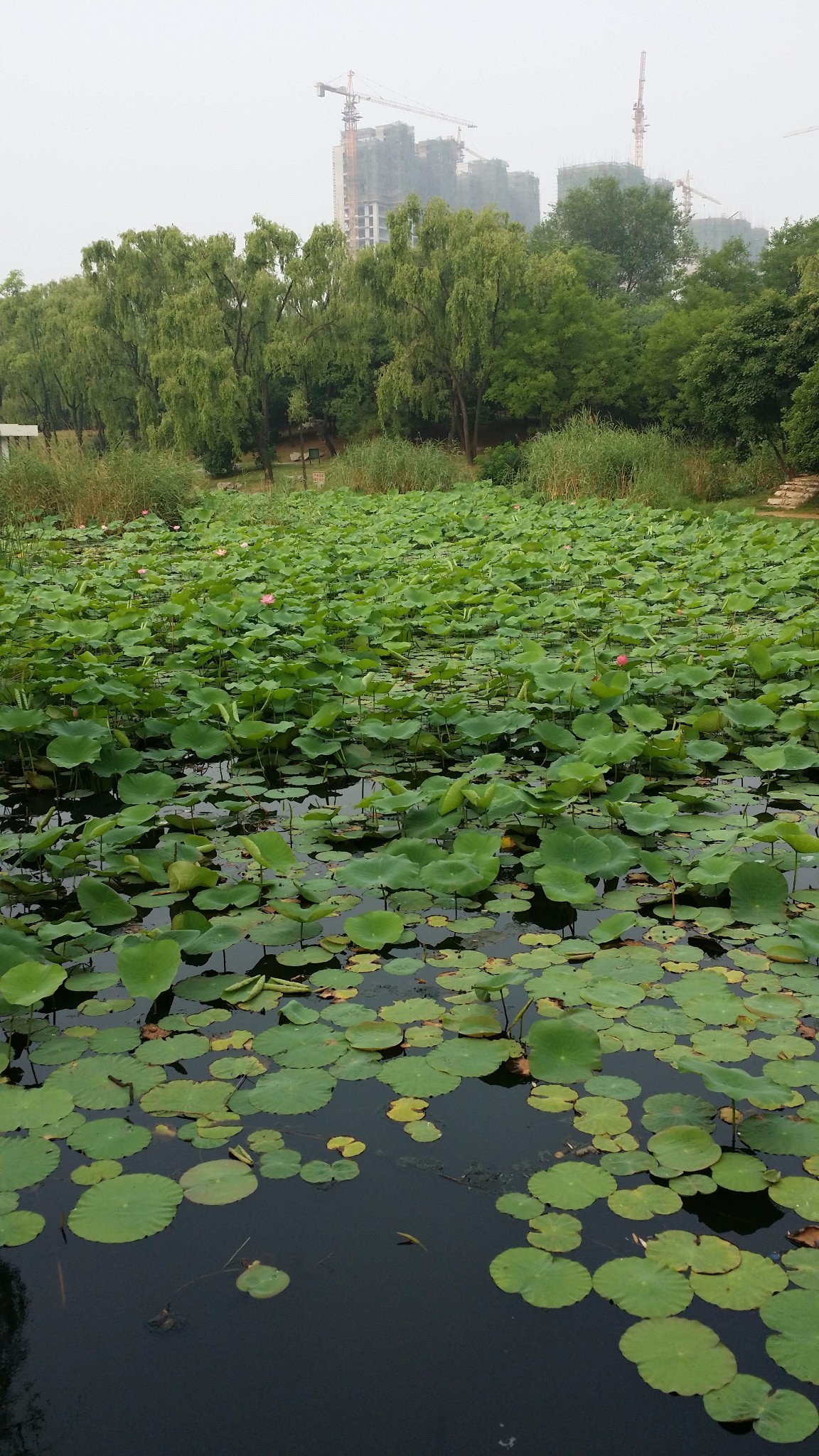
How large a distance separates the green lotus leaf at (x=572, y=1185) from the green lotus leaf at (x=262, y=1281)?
340 mm

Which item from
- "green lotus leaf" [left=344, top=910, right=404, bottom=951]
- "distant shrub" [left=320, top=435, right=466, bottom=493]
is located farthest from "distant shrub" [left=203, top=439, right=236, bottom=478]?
"green lotus leaf" [left=344, top=910, right=404, bottom=951]

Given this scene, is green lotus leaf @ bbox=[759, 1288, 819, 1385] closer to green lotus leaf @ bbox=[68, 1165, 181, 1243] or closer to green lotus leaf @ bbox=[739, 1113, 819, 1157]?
green lotus leaf @ bbox=[739, 1113, 819, 1157]

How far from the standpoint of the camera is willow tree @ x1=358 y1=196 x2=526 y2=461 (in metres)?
18.9

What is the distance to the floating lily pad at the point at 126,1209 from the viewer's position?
1.25 meters

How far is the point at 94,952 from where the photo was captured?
6.45ft

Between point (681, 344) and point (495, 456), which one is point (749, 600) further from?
point (681, 344)

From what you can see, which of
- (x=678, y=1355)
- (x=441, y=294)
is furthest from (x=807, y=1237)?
(x=441, y=294)

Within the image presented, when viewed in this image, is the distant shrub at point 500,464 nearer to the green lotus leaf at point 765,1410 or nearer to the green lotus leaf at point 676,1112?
the green lotus leaf at point 676,1112

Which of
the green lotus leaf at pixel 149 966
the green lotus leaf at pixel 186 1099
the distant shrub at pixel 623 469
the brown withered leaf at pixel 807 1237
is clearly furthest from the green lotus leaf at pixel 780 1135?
the distant shrub at pixel 623 469

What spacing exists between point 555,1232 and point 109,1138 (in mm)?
640

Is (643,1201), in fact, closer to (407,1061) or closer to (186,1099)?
(407,1061)

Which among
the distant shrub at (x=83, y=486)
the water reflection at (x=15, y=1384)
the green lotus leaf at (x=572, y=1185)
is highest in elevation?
the distant shrub at (x=83, y=486)

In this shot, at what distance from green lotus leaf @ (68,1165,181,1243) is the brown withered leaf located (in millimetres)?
780

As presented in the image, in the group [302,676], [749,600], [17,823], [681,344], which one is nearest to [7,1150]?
[17,823]
